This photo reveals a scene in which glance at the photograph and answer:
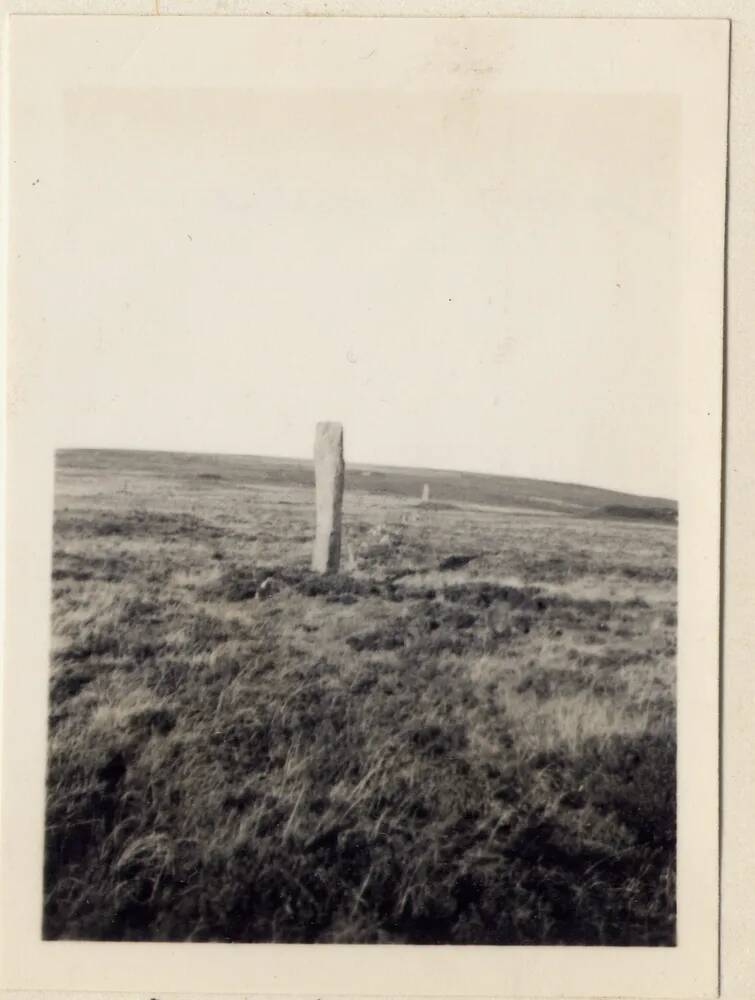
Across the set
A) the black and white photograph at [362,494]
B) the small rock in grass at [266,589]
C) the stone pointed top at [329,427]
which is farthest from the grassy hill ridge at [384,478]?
the small rock in grass at [266,589]

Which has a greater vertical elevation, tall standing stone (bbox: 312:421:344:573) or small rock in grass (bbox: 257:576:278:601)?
tall standing stone (bbox: 312:421:344:573)

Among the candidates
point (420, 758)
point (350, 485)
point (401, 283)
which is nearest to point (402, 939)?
point (420, 758)

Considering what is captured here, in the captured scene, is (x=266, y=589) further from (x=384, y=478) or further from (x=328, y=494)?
(x=384, y=478)

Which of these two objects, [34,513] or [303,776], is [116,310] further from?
[303,776]

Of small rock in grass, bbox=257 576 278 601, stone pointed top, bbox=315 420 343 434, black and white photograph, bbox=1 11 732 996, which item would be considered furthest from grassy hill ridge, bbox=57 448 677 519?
small rock in grass, bbox=257 576 278 601

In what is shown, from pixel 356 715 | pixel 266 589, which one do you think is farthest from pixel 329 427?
pixel 356 715

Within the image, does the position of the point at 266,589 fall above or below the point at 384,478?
below

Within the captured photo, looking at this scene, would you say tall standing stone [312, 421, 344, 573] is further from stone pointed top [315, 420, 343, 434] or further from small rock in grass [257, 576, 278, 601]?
small rock in grass [257, 576, 278, 601]
